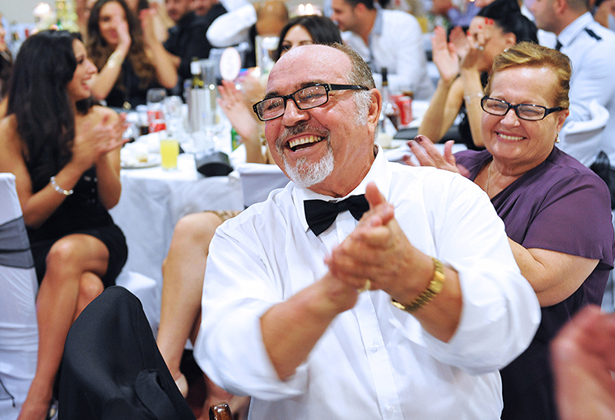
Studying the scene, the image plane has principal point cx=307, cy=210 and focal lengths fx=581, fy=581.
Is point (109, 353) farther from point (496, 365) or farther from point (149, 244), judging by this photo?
point (149, 244)

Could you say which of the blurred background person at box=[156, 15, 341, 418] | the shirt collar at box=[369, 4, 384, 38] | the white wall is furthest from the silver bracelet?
the white wall

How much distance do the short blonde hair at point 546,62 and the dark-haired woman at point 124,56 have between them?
3.03 m

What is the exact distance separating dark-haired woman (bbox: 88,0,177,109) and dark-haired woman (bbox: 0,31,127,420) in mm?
1472

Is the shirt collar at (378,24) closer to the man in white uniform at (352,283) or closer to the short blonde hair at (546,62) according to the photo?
the short blonde hair at (546,62)

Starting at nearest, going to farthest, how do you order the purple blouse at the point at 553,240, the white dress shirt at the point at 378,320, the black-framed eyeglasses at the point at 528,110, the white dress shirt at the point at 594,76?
1. the white dress shirt at the point at 378,320
2. the purple blouse at the point at 553,240
3. the black-framed eyeglasses at the point at 528,110
4. the white dress shirt at the point at 594,76

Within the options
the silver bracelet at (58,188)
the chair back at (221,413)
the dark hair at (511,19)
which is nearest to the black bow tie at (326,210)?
the chair back at (221,413)

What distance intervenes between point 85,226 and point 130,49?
2262 mm

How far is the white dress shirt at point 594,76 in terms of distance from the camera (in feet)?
10.3

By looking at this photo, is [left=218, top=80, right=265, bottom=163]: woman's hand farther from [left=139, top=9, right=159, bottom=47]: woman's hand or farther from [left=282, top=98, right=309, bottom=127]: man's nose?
[left=139, top=9, right=159, bottom=47]: woman's hand

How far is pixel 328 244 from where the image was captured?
1.32 metres

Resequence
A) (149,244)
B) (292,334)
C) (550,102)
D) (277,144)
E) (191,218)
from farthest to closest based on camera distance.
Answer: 1. (149,244)
2. (191,218)
3. (550,102)
4. (277,144)
5. (292,334)

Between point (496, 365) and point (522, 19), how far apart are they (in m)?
2.36

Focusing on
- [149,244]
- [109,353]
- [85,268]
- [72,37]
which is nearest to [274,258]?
[109,353]

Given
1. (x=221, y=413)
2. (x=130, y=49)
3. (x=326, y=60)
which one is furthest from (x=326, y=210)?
(x=130, y=49)
